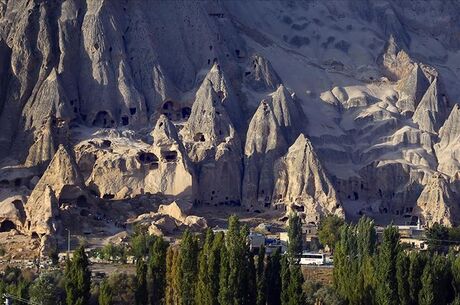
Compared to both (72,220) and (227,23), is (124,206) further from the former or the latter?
(227,23)

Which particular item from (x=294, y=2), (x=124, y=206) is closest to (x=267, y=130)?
(x=124, y=206)

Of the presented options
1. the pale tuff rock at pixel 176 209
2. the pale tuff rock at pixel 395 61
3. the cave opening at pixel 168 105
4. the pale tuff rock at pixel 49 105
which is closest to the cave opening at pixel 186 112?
the cave opening at pixel 168 105

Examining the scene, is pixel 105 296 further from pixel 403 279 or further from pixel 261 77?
pixel 261 77

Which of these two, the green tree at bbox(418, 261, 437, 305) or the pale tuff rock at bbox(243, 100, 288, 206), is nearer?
the green tree at bbox(418, 261, 437, 305)

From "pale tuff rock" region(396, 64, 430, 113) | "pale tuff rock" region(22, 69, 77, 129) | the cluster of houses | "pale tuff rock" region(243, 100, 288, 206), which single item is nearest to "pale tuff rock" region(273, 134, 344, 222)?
"pale tuff rock" region(243, 100, 288, 206)

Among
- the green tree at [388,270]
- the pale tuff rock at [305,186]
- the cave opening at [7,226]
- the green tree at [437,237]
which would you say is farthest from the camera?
the pale tuff rock at [305,186]

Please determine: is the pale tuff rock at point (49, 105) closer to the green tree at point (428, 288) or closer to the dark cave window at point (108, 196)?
the dark cave window at point (108, 196)

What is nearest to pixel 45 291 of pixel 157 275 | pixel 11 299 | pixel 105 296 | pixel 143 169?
pixel 11 299

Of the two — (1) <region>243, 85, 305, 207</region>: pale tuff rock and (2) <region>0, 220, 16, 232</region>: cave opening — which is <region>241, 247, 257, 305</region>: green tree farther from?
(1) <region>243, 85, 305, 207</region>: pale tuff rock
